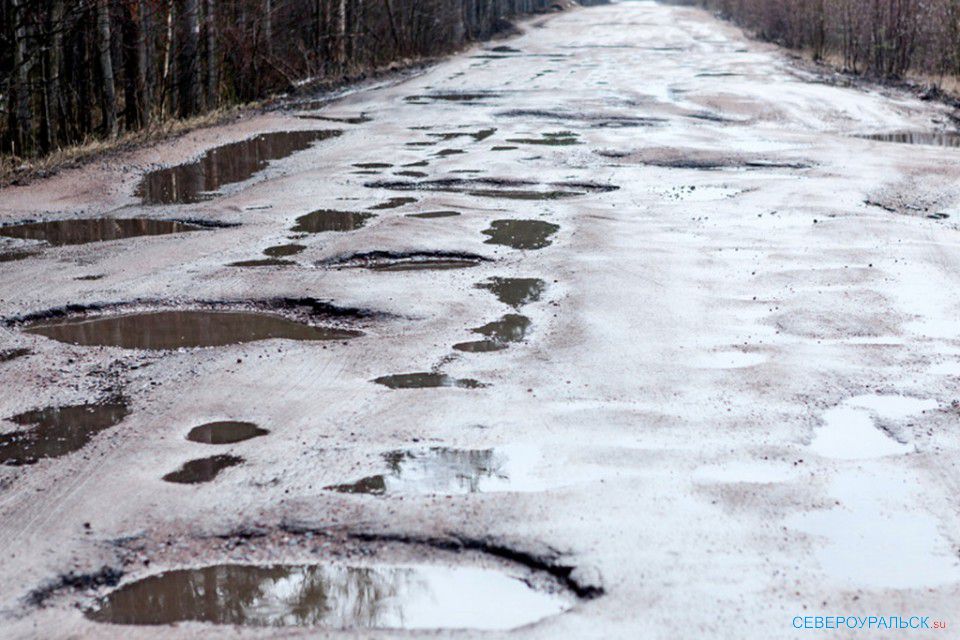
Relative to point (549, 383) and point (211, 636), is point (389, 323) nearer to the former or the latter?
point (549, 383)

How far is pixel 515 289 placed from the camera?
820 centimetres

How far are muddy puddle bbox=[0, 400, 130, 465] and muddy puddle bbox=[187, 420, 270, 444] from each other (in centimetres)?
44

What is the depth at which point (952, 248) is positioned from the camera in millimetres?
9461

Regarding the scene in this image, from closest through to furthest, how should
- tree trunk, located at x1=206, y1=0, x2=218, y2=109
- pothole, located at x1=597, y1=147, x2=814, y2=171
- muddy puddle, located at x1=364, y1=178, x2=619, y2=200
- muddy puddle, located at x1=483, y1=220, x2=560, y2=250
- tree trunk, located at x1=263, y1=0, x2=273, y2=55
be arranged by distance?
1. muddy puddle, located at x1=483, y1=220, x2=560, y2=250
2. muddy puddle, located at x1=364, y1=178, x2=619, y2=200
3. pothole, located at x1=597, y1=147, x2=814, y2=171
4. tree trunk, located at x1=206, y1=0, x2=218, y2=109
5. tree trunk, located at x1=263, y1=0, x2=273, y2=55

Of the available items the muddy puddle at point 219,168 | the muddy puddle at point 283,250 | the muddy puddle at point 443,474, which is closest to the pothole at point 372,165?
the muddy puddle at point 219,168

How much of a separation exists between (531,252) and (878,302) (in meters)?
2.66

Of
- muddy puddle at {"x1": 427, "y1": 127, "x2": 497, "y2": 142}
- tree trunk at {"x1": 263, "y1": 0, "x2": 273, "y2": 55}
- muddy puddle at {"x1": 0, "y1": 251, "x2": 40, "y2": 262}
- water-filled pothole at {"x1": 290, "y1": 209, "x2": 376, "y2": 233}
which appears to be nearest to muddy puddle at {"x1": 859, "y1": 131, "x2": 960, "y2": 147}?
muddy puddle at {"x1": 427, "y1": 127, "x2": 497, "y2": 142}

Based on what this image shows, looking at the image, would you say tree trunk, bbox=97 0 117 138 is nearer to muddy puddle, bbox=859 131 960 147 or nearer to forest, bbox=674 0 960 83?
muddy puddle, bbox=859 131 960 147

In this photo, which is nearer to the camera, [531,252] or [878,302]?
[878,302]

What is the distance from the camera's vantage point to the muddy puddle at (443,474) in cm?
493

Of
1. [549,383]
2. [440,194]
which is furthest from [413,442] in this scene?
[440,194]

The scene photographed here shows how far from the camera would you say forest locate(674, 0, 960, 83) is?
79.5ft

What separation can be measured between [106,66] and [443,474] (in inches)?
505

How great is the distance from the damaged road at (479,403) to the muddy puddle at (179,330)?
30 mm
